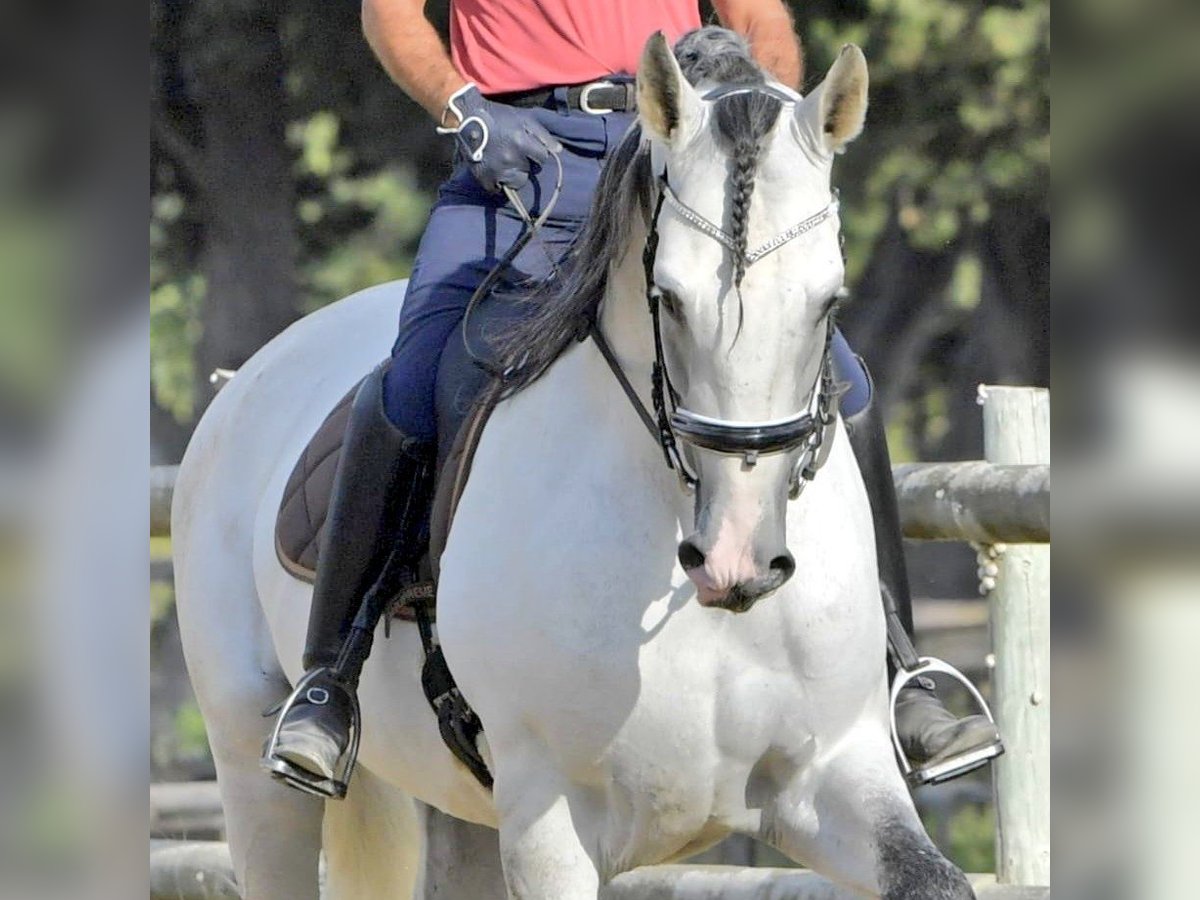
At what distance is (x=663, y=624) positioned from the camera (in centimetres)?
343

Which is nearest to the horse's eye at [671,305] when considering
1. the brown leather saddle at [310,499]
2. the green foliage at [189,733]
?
the brown leather saddle at [310,499]

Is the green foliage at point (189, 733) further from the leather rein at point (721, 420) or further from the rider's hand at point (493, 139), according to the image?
the leather rein at point (721, 420)

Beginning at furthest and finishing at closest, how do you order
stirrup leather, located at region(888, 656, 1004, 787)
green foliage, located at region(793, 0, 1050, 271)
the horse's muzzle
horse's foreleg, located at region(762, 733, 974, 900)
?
1. green foliage, located at region(793, 0, 1050, 271)
2. stirrup leather, located at region(888, 656, 1004, 787)
3. horse's foreleg, located at region(762, 733, 974, 900)
4. the horse's muzzle

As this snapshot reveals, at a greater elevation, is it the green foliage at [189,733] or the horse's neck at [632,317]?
the horse's neck at [632,317]

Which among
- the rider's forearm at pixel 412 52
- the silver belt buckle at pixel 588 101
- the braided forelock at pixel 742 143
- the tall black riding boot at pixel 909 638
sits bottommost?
the tall black riding boot at pixel 909 638

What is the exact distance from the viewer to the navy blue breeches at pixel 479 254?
4.05 meters

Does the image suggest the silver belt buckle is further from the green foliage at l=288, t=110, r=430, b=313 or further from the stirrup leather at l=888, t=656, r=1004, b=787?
the green foliage at l=288, t=110, r=430, b=313

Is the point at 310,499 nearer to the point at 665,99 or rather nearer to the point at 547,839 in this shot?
the point at 547,839

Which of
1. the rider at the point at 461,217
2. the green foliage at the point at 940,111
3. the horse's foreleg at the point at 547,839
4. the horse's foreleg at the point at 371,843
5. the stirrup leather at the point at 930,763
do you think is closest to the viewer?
the horse's foreleg at the point at 547,839

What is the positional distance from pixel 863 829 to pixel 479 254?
1430 mm

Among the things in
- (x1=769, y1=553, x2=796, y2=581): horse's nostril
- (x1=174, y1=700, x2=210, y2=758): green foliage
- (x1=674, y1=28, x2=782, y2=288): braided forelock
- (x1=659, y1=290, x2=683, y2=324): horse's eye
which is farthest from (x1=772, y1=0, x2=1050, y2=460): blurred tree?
(x1=769, y1=553, x2=796, y2=581): horse's nostril

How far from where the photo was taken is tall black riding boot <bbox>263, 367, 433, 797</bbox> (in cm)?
407

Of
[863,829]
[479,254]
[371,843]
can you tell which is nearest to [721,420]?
[863,829]

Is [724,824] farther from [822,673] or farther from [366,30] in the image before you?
[366,30]
